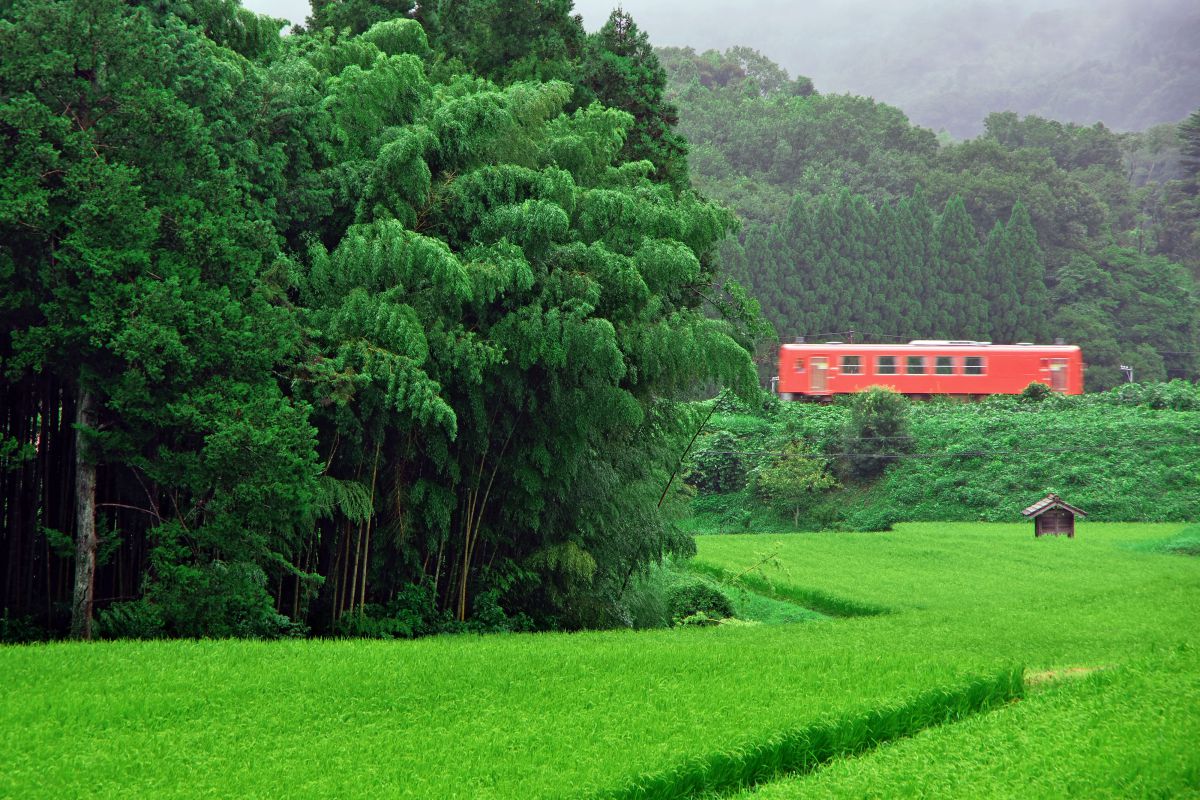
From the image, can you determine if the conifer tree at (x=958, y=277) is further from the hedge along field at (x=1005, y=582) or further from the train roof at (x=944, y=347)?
the hedge along field at (x=1005, y=582)

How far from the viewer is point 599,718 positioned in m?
7.99

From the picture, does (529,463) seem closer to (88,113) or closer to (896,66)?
(88,113)

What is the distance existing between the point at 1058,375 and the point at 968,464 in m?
7.56

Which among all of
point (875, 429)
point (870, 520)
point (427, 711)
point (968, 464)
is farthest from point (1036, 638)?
point (968, 464)

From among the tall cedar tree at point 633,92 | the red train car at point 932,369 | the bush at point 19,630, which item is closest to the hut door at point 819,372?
the red train car at point 932,369

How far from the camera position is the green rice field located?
21.2 feet

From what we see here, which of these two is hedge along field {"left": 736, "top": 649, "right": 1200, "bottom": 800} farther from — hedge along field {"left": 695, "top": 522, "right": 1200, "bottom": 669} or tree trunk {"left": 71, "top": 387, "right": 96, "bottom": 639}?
tree trunk {"left": 71, "top": 387, "right": 96, "bottom": 639}

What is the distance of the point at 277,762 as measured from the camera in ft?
22.6

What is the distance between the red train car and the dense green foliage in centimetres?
240

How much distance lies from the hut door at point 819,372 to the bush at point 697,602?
23467 mm

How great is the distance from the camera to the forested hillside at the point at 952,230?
49469 millimetres

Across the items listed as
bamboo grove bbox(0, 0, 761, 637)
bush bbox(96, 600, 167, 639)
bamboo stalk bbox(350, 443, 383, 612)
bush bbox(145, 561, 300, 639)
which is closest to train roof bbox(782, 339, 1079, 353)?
bamboo grove bbox(0, 0, 761, 637)

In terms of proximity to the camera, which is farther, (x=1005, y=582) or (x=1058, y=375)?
(x=1058, y=375)

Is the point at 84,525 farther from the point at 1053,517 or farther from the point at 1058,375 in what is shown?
the point at 1058,375
